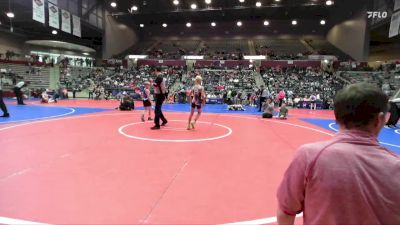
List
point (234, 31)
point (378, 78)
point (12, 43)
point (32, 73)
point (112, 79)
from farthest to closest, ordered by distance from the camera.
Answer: point (234, 31) → point (12, 43) → point (112, 79) → point (32, 73) → point (378, 78)

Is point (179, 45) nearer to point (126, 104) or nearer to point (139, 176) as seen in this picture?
point (126, 104)

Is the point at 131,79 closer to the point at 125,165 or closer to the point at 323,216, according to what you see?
the point at 125,165

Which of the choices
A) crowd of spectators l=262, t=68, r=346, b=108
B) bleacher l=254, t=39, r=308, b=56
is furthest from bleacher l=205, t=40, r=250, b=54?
crowd of spectators l=262, t=68, r=346, b=108

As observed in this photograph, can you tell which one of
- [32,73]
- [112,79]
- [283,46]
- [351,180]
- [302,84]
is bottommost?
[351,180]

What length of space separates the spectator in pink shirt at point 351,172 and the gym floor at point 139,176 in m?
1.78

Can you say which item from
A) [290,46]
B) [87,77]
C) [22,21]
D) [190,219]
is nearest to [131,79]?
[87,77]

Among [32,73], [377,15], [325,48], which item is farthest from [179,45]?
[377,15]

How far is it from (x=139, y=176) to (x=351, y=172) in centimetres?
339

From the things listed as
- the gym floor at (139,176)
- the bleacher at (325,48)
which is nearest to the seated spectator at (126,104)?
the gym floor at (139,176)

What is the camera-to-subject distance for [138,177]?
4160 mm

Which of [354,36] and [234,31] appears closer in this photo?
[354,36]

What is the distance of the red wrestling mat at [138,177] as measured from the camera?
307 centimetres

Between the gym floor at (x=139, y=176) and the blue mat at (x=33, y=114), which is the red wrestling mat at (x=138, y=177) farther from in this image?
the blue mat at (x=33, y=114)

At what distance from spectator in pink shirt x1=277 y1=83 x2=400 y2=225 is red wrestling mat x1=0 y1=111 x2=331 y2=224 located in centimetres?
179
